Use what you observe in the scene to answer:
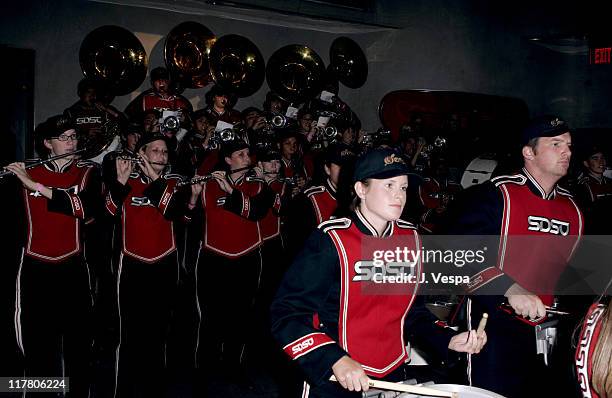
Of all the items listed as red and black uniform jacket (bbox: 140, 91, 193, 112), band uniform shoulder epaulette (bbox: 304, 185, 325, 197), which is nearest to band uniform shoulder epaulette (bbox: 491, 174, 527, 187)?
band uniform shoulder epaulette (bbox: 304, 185, 325, 197)

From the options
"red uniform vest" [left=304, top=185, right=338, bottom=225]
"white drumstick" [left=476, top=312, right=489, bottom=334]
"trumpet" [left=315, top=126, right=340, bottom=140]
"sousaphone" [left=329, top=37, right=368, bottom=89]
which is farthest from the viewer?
"sousaphone" [left=329, top=37, right=368, bottom=89]

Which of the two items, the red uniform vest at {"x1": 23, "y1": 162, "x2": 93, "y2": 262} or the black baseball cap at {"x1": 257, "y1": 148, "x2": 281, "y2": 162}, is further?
the black baseball cap at {"x1": 257, "y1": 148, "x2": 281, "y2": 162}

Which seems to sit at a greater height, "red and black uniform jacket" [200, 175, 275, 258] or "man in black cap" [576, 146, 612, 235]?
"man in black cap" [576, 146, 612, 235]

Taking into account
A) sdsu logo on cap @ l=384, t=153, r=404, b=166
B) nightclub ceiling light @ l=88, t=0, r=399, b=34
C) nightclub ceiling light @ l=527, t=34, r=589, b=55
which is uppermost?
nightclub ceiling light @ l=527, t=34, r=589, b=55

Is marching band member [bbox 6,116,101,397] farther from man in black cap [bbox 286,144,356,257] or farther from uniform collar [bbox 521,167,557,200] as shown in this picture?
uniform collar [bbox 521,167,557,200]

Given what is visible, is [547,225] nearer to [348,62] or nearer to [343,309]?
[343,309]

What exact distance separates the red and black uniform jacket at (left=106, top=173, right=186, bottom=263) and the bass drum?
6.83m

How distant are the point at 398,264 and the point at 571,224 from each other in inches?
56.3

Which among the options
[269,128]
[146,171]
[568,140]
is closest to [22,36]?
[269,128]

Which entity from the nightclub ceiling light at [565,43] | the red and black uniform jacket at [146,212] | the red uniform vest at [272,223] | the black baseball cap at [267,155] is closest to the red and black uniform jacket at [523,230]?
the red and black uniform jacket at [146,212]

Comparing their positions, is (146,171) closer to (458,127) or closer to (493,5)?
(458,127)

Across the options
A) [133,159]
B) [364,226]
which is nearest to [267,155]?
[133,159]

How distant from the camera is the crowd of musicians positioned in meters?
3.02

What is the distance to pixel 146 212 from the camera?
5.46 meters
